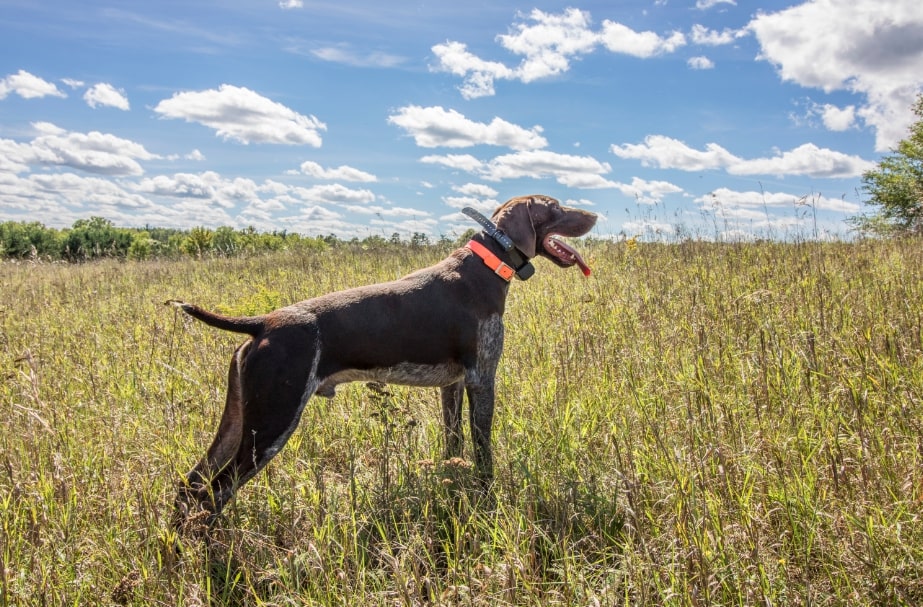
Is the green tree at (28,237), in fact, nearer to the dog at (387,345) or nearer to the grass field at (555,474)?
the grass field at (555,474)

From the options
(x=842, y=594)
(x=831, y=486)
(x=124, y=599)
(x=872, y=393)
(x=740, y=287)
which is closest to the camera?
(x=842, y=594)

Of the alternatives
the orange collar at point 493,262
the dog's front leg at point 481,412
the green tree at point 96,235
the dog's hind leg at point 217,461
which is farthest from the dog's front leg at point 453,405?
the green tree at point 96,235

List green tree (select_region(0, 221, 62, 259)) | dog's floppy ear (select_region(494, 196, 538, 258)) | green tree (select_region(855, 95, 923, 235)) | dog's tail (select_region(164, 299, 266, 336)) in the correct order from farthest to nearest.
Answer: green tree (select_region(0, 221, 62, 259))
green tree (select_region(855, 95, 923, 235))
dog's floppy ear (select_region(494, 196, 538, 258))
dog's tail (select_region(164, 299, 266, 336))

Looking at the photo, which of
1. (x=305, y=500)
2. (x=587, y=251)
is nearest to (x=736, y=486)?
(x=305, y=500)

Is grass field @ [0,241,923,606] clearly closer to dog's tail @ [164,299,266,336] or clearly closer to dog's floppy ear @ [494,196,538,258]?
dog's tail @ [164,299,266,336]

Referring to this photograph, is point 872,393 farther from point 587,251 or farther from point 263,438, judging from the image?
point 587,251

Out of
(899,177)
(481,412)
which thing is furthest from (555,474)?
(899,177)

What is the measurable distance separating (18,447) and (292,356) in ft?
8.15

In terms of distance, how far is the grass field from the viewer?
2.41 m

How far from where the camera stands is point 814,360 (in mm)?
3934

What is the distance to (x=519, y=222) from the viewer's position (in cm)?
402

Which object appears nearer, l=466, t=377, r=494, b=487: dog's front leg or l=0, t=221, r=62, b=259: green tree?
l=466, t=377, r=494, b=487: dog's front leg

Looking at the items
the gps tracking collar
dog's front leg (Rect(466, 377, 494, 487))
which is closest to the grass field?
dog's front leg (Rect(466, 377, 494, 487))

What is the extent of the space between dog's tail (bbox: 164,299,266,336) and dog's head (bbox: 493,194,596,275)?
1811 millimetres
